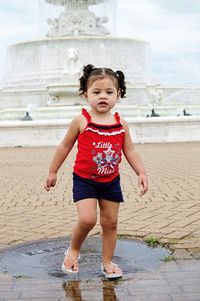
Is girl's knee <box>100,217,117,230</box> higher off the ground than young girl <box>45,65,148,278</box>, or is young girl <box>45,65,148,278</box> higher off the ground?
young girl <box>45,65,148,278</box>

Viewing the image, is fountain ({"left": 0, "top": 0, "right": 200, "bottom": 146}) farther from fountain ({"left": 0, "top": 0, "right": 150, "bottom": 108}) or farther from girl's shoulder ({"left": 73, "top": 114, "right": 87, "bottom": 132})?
girl's shoulder ({"left": 73, "top": 114, "right": 87, "bottom": 132})

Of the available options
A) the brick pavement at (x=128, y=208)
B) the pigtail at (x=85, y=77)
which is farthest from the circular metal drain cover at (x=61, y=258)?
the pigtail at (x=85, y=77)

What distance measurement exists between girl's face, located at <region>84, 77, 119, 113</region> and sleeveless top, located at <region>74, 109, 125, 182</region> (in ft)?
0.35

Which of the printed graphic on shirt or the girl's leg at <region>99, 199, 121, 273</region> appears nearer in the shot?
the printed graphic on shirt

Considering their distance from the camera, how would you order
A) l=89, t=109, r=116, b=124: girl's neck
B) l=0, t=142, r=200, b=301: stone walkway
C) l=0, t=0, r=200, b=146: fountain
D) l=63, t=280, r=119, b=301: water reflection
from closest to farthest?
1. l=63, t=280, r=119, b=301: water reflection
2. l=0, t=142, r=200, b=301: stone walkway
3. l=89, t=109, r=116, b=124: girl's neck
4. l=0, t=0, r=200, b=146: fountain

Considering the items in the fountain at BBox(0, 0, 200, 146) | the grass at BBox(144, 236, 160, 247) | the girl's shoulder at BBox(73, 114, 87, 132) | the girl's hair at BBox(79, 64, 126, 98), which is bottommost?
the fountain at BBox(0, 0, 200, 146)

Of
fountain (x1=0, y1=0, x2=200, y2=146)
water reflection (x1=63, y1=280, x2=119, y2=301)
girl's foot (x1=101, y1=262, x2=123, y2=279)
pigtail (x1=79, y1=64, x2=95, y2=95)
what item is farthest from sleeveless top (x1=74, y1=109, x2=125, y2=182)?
fountain (x1=0, y1=0, x2=200, y2=146)

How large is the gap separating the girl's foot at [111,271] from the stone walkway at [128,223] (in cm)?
6

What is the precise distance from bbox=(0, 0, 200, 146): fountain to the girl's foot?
21.8 m

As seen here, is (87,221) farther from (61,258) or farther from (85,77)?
(85,77)

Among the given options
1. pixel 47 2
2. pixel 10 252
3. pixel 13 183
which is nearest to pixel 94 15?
pixel 47 2

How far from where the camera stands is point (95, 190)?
3.99m

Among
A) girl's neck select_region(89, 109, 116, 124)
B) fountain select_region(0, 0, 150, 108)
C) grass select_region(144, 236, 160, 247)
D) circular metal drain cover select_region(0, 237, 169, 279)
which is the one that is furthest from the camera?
fountain select_region(0, 0, 150, 108)

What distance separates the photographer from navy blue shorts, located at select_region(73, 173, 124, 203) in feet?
13.0
